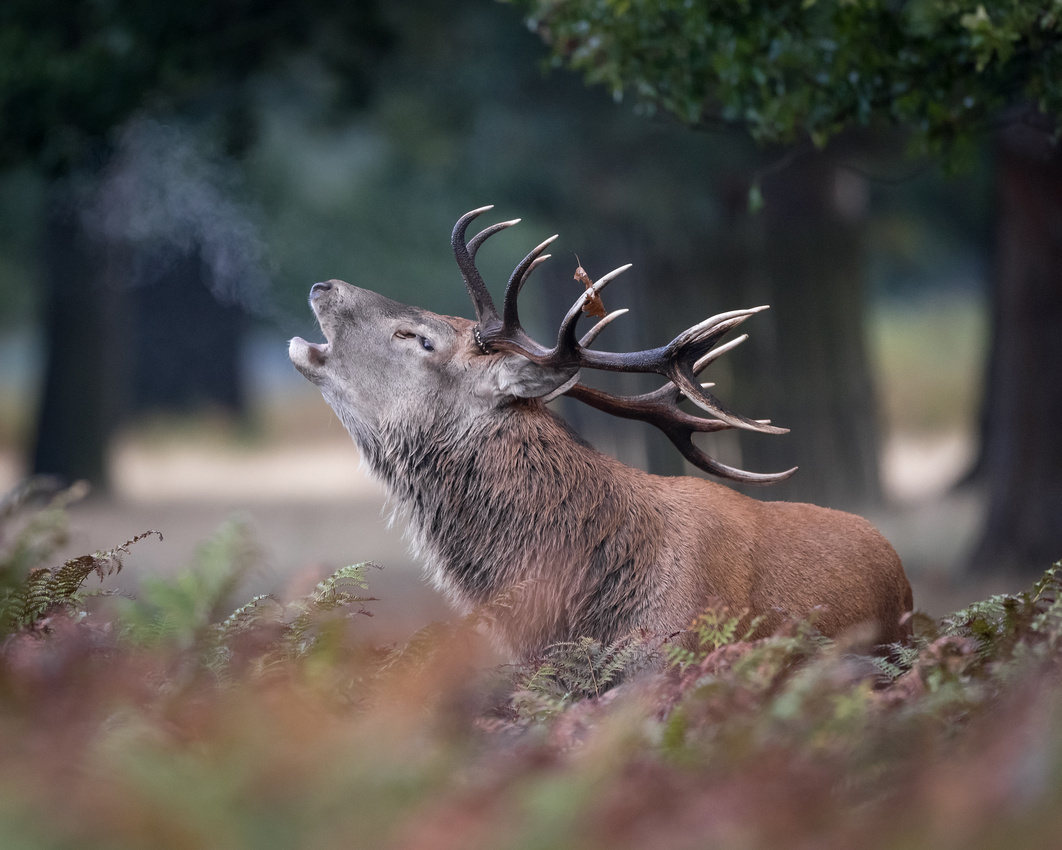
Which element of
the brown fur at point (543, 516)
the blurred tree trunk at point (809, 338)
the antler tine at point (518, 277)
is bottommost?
the brown fur at point (543, 516)

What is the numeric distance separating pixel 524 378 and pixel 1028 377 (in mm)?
6642

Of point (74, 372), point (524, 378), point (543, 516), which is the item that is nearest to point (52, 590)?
point (543, 516)

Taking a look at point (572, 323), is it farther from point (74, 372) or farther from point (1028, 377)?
point (74, 372)

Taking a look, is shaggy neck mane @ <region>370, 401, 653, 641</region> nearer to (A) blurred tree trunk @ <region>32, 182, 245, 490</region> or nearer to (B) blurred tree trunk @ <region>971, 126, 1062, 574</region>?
(B) blurred tree trunk @ <region>971, 126, 1062, 574</region>

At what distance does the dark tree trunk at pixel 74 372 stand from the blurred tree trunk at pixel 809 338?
9.19 metres

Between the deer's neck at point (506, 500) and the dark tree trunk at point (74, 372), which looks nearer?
the deer's neck at point (506, 500)

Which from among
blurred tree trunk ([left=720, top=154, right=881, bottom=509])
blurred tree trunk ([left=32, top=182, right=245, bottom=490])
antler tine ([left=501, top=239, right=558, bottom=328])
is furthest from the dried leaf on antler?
blurred tree trunk ([left=32, top=182, right=245, bottom=490])

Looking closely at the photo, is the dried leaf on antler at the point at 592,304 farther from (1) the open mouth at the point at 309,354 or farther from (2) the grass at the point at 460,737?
(2) the grass at the point at 460,737

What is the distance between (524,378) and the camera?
3736mm

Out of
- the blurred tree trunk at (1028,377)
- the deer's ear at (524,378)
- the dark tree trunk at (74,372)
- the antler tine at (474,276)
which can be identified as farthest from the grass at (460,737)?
the dark tree trunk at (74,372)

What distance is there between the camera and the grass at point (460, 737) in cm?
132

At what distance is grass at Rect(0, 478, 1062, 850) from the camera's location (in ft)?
4.33

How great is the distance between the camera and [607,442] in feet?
43.4

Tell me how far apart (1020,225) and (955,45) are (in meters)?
5.37
